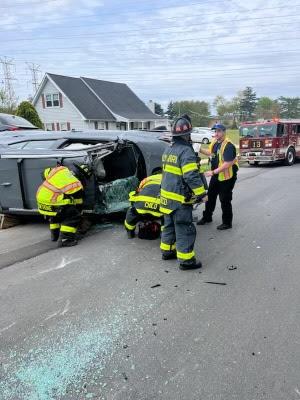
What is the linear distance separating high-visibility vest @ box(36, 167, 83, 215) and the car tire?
574 inches

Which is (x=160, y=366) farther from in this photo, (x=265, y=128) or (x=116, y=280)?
(x=265, y=128)

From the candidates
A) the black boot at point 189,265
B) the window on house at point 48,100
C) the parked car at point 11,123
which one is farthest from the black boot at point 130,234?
the window on house at point 48,100


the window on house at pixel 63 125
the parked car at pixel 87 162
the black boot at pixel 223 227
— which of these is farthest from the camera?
the window on house at pixel 63 125

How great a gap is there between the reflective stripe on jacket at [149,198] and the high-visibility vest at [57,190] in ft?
2.66

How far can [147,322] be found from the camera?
3342mm

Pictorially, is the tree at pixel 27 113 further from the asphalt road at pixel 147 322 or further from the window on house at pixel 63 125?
the asphalt road at pixel 147 322

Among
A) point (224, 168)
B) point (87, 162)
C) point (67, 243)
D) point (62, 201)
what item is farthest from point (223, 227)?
point (62, 201)

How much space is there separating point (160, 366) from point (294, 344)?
41.1 inches

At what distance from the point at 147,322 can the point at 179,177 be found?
5.63ft

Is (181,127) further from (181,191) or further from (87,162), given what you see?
(87,162)

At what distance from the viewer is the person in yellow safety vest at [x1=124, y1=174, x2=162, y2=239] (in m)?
5.33

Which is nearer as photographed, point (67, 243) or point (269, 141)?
point (67, 243)

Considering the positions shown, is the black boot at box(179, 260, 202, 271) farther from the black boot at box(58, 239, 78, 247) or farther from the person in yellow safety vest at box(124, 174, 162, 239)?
the black boot at box(58, 239, 78, 247)

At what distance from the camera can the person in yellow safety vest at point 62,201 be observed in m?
5.30
